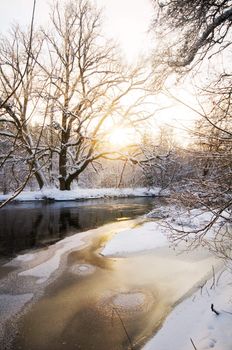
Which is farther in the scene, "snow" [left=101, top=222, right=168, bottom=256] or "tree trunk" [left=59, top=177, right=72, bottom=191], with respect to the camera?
"tree trunk" [left=59, top=177, right=72, bottom=191]

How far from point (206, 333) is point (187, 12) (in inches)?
180

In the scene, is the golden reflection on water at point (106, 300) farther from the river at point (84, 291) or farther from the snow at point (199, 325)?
the snow at point (199, 325)

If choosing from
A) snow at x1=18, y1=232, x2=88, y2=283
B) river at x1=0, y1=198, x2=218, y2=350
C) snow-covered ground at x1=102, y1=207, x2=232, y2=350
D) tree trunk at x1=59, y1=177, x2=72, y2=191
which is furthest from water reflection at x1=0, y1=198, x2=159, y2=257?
tree trunk at x1=59, y1=177, x2=72, y2=191

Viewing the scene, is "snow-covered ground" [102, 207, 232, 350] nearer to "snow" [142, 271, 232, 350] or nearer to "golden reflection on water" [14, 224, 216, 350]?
"snow" [142, 271, 232, 350]

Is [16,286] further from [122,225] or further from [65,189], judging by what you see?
[65,189]

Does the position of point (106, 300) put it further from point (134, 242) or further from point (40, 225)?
point (40, 225)

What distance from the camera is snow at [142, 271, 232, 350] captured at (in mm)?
4328

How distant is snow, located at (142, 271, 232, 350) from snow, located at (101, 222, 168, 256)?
3.73 meters

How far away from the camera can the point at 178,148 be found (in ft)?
12.2

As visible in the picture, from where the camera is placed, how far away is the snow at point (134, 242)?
9.86 m

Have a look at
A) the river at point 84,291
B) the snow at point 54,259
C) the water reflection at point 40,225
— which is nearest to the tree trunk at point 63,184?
the water reflection at point 40,225

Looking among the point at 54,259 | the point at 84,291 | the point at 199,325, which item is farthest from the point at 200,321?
the point at 54,259

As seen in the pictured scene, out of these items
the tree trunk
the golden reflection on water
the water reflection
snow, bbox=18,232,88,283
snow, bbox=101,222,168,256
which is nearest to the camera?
the golden reflection on water

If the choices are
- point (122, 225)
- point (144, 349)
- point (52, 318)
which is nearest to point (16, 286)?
point (52, 318)
